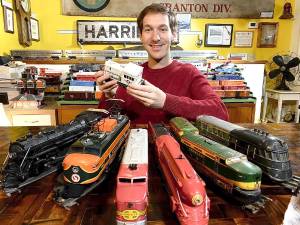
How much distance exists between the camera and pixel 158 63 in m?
1.70

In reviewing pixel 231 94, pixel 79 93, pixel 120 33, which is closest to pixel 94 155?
pixel 79 93

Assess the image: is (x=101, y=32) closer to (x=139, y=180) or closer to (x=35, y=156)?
(x=35, y=156)

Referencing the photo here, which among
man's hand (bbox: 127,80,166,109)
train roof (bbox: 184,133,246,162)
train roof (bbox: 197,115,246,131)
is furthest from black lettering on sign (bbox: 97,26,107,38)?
train roof (bbox: 184,133,246,162)

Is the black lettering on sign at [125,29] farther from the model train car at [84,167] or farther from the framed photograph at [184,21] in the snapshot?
the model train car at [84,167]

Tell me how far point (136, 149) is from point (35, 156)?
1.06 ft

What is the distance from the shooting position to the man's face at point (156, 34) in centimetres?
147

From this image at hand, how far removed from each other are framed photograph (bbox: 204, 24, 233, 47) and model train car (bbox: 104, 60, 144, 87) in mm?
3705

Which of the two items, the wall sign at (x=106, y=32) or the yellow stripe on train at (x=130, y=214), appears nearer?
the yellow stripe on train at (x=130, y=214)

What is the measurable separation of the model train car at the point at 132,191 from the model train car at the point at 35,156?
11.9 inches

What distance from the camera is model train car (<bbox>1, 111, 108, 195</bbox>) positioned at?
0.75 meters

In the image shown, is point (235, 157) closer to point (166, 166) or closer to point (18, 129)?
point (166, 166)

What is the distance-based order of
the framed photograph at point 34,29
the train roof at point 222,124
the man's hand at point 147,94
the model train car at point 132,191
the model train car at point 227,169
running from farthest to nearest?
the framed photograph at point 34,29, the man's hand at point 147,94, the train roof at point 222,124, the model train car at point 227,169, the model train car at point 132,191

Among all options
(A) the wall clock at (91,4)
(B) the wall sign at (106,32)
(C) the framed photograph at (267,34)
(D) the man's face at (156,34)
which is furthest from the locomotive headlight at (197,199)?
(C) the framed photograph at (267,34)

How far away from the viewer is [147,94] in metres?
1.06
